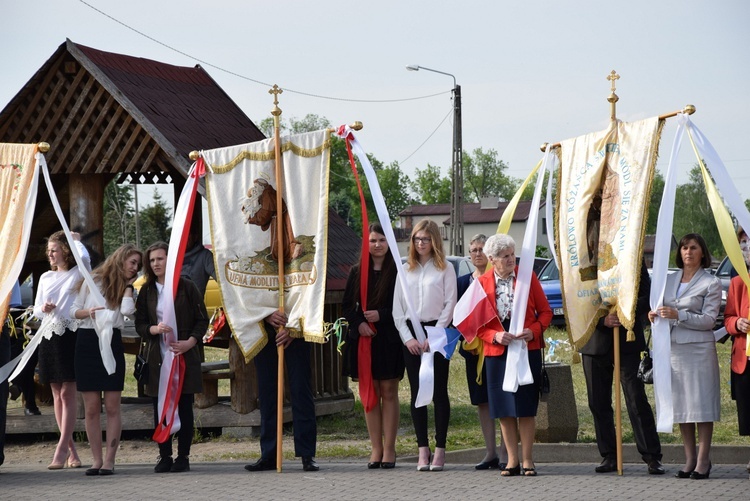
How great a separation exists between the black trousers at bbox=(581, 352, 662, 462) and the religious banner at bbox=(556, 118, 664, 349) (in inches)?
10.6

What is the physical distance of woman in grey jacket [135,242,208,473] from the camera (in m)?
8.80

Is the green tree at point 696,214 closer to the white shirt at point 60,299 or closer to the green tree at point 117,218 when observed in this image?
the green tree at point 117,218

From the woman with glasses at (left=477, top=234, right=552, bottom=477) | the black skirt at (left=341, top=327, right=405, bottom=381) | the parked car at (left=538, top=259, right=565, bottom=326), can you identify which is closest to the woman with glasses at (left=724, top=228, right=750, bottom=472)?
the woman with glasses at (left=477, top=234, right=552, bottom=477)

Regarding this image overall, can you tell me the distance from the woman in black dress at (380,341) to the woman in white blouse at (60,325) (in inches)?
91.4

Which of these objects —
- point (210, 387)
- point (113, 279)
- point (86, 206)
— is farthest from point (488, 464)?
point (86, 206)

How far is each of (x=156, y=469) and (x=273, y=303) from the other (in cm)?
168

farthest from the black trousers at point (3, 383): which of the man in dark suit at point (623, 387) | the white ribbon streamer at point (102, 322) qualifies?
the man in dark suit at point (623, 387)

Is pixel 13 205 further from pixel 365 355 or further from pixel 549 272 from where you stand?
pixel 549 272

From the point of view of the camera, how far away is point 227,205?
353 inches

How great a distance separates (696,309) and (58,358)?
5147 mm

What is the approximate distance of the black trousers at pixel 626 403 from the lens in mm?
8078

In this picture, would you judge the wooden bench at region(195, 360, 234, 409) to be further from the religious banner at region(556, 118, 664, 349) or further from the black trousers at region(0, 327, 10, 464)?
the religious banner at region(556, 118, 664, 349)

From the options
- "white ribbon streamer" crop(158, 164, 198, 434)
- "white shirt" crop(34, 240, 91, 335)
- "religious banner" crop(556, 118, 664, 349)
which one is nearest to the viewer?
"religious banner" crop(556, 118, 664, 349)

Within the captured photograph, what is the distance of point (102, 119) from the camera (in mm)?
10984
